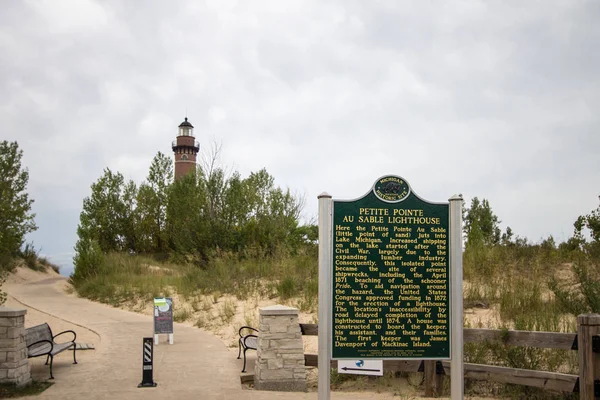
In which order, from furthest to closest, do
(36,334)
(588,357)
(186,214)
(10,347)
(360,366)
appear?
(186,214)
(36,334)
(10,347)
(588,357)
(360,366)

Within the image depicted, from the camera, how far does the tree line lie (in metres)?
30.6

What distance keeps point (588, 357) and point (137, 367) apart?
7680 mm

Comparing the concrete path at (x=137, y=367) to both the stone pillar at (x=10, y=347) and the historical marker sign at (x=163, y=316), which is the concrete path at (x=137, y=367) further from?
the stone pillar at (x=10, y=347)

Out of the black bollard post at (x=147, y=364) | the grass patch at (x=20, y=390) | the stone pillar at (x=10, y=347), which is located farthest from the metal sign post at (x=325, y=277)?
the stone pillar at (x=10, y=347)

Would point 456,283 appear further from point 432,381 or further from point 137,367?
point 137,367

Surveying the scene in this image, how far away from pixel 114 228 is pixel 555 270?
39.5 meters

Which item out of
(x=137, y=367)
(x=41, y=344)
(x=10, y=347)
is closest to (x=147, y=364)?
(x=137, y=367)

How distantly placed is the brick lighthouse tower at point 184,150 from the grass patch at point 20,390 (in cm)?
4866

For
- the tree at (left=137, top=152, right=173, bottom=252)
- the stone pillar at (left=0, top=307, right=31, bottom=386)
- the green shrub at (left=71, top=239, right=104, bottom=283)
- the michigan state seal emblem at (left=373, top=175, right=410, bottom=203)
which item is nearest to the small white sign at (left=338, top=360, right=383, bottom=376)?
the michigan state seal emblem at (left=373, top=175, right=410, bottom=203)

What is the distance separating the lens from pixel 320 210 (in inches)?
237

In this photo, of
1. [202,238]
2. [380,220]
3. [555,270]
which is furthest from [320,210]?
[202,238]

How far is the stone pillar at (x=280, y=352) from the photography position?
8.75 metres

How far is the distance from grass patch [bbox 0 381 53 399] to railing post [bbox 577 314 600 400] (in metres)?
Result: 7.70

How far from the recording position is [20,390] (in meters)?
8.41
